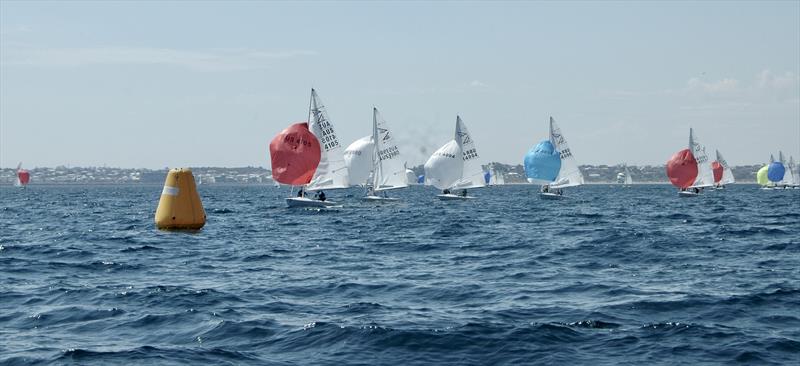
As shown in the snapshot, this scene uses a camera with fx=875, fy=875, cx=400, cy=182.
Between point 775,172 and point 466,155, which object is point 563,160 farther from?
point 775,172

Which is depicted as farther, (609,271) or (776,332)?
(609,271)

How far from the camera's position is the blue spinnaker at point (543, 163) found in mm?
93625

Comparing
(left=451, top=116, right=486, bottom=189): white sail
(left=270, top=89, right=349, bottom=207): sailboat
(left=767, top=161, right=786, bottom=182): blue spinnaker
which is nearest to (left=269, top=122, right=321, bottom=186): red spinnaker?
(left=270, top=89, right=349, bottom=207): sailboat

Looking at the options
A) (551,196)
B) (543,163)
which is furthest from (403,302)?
(543,163)

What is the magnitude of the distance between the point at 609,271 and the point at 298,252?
10.9 metres

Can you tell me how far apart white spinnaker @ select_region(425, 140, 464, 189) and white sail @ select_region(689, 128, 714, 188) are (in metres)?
39.1

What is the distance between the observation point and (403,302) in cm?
1789

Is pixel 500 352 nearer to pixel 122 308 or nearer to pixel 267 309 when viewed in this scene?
pixel 267 309

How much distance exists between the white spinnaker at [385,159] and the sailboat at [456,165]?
9597 millimetres

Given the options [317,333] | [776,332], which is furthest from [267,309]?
[776,332]

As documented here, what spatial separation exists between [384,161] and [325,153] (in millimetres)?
9277

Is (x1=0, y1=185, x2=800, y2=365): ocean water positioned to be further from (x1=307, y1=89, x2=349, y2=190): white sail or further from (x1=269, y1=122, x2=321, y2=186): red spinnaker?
(x1=307, y1=89, x2=349, y2=190): white sail

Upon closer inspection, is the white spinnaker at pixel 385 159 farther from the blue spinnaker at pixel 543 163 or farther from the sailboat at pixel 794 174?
the sailboat at pixel 794 174

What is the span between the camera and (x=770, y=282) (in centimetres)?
2039
